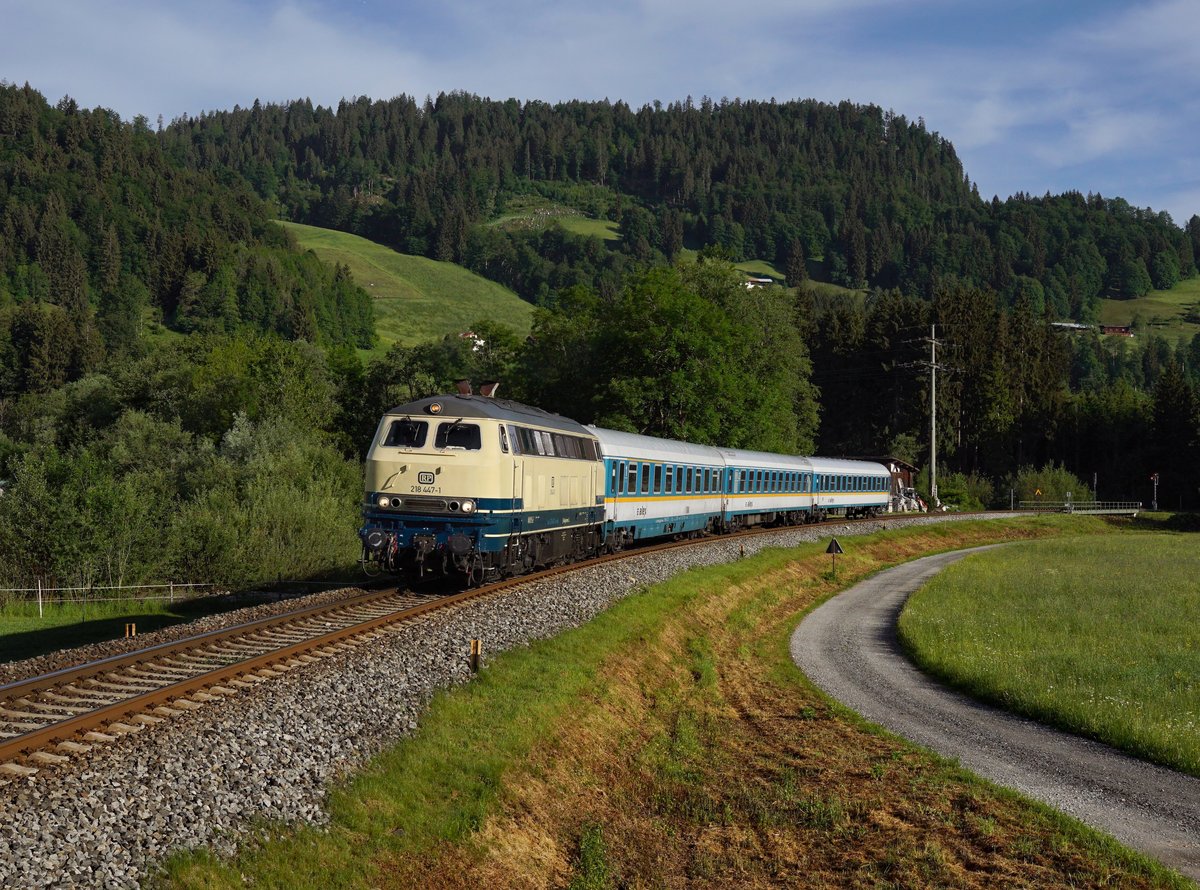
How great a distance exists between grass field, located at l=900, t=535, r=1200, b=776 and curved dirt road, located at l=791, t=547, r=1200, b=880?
1.93 ft

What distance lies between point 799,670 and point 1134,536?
5827cm

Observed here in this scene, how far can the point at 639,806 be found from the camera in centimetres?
1415

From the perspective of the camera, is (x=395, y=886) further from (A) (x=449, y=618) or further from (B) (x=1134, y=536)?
(B) (x=1134, y=536)

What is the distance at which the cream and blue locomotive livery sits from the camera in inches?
831

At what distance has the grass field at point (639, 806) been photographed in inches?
401

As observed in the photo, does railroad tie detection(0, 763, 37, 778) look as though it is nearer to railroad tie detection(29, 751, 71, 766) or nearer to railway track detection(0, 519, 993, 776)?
railway track detection(0, 519, 993, 776)

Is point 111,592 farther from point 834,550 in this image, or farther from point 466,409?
point 834,550

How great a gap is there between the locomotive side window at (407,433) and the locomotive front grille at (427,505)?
1185mm

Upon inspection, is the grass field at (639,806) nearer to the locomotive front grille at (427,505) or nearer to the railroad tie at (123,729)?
the railroad tie at (123,729)

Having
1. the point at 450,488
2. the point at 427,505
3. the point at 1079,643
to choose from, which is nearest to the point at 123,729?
the point at 427,505

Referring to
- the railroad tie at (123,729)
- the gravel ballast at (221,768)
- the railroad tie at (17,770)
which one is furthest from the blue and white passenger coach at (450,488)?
the railroad tie at (17,770)

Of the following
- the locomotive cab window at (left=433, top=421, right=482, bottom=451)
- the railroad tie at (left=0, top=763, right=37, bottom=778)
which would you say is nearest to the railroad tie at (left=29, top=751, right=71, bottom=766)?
the railroad tie at (left=0, top=763, right=37, bottom=778)

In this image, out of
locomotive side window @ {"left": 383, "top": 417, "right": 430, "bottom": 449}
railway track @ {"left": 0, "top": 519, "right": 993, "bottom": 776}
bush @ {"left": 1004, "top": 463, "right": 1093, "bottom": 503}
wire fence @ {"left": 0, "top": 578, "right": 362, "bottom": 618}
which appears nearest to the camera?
A: railway track @ {"left": 0, "top": 519, "right": 993, "bottom": 776}

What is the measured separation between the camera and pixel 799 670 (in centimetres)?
2636
